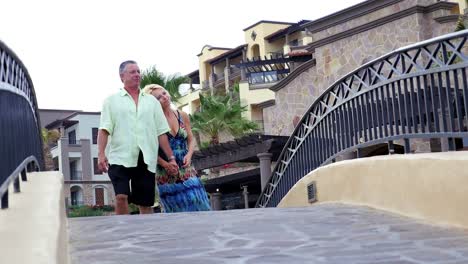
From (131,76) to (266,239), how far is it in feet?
9.07

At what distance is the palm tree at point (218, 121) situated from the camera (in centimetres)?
3850

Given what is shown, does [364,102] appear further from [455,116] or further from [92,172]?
[92,172]

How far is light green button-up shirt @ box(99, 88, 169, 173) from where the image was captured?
23.2 ft

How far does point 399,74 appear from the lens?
7043 mm

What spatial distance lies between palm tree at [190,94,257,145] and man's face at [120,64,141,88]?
30800 mm

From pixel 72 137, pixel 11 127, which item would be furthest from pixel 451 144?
pixel 72 137

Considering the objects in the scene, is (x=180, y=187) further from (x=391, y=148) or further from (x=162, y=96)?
(x=391, y=148)

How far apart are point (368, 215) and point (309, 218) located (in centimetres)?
55

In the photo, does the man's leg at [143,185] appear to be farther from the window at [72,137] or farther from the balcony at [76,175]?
the window at [72,137]

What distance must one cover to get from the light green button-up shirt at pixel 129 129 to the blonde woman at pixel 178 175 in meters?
0.57

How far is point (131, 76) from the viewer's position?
23.9 feet

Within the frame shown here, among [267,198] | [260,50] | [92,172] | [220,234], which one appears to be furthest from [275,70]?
[220,234]

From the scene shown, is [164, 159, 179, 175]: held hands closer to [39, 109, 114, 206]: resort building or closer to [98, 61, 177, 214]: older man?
[98, 61, 177, 214]: older man

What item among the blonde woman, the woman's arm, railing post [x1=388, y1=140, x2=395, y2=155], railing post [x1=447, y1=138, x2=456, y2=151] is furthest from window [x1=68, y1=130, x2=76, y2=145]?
railing post [x1=447, y1=138, x2=456, y2=151]
